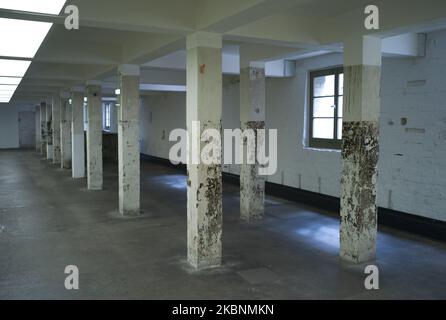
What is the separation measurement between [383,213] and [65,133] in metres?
11.0

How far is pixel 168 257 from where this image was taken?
17.3 ft

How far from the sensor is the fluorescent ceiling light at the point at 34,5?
142 inches

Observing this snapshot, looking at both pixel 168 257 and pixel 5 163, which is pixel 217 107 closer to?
pixel 168 257

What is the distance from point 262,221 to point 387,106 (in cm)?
295

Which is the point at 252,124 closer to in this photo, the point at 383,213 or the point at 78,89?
the point at 383,213

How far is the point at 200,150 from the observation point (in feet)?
15.7

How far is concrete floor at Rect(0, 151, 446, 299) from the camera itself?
14.0ft

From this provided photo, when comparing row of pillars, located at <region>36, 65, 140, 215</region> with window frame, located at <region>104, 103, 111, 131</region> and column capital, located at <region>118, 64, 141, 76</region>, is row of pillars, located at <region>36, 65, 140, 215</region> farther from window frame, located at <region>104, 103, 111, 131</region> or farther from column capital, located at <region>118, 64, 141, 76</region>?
window frame, located at <region>104, 103, 111, 131</region>

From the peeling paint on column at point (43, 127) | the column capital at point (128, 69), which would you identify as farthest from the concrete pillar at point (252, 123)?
the peeling paint on column at point (43, 127)

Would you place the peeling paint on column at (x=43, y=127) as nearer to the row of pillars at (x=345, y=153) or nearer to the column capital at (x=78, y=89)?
the column capital at (x=78, y=89)

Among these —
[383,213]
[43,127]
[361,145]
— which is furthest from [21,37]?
[43,127]

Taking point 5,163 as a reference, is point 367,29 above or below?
above
